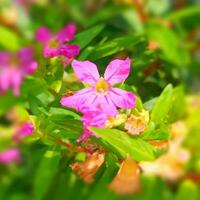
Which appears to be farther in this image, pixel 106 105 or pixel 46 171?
pixel 46 171

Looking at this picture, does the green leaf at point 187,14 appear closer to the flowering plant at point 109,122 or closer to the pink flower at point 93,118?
the flowering plant at point 109,122

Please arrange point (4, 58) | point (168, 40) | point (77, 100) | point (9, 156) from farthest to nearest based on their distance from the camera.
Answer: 1. point (9, 156)
2. point (4, 58)
3. point (168, 40)
4. point (77, 100)

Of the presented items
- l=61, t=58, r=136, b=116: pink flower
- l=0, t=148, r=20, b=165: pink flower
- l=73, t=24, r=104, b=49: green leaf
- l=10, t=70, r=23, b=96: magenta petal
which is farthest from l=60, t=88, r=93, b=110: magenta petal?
l=0, t=148, r=20, b=165: pink flower

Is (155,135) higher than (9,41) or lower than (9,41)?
lower

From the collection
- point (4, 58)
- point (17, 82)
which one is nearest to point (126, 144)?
point (17, 82)

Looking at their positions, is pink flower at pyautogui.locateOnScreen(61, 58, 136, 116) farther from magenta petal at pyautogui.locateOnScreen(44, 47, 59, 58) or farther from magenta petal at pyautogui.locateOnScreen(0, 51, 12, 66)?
magenta petal at pyautogui.locateOnScreen(0, 51, 12, 66)

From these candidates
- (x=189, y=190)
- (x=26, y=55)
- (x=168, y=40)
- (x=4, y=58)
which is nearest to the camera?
(x=189, y=190)

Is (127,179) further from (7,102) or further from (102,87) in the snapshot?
(7,102)
